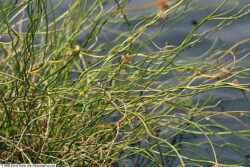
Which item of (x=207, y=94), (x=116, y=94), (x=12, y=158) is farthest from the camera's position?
(x=207, y=94)

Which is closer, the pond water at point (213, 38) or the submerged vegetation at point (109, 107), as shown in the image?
the submerged vegetation at point (109, 107)

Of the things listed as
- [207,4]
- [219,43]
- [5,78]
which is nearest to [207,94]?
[219,43]

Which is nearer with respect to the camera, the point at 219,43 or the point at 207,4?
the point at 219,43

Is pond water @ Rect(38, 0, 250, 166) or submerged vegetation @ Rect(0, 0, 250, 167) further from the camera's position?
pond water @ Rect(38, 0, 250, 166)

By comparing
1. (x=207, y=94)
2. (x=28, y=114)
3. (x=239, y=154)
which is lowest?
(x=239, y=154)

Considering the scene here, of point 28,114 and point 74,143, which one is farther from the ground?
point 28,114

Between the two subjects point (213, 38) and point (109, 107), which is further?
point (213, 38)

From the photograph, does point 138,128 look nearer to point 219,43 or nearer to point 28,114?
point 28,114

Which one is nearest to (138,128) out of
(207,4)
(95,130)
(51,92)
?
(95,130)

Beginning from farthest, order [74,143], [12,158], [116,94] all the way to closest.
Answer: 1. [116,94]
2. [74,143]
3. [12,158]
